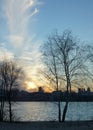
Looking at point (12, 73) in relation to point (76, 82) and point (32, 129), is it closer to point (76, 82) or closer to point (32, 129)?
point (76, 82)

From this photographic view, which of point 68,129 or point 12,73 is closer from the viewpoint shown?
point 68,129

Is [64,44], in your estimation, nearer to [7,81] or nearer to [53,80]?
[53,80]

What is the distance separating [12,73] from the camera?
55.1m

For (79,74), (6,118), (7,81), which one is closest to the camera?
(79,74)

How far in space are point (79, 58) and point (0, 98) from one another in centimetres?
1715

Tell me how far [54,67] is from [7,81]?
11547 mm

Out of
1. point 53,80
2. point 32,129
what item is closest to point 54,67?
point 53,80

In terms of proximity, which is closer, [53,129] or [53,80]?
[53,129]

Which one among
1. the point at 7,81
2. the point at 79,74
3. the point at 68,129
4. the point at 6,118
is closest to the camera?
the point at 68,129

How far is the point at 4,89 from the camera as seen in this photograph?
55250 mm

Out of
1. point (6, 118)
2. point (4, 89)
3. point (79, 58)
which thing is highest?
point (79, 58)

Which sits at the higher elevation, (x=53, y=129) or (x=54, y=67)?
(x=54, y=67)

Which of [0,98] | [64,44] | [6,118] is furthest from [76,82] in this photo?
[0,98]

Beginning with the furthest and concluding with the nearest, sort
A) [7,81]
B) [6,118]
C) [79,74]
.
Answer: [7,81], [6,118], [79,74]
